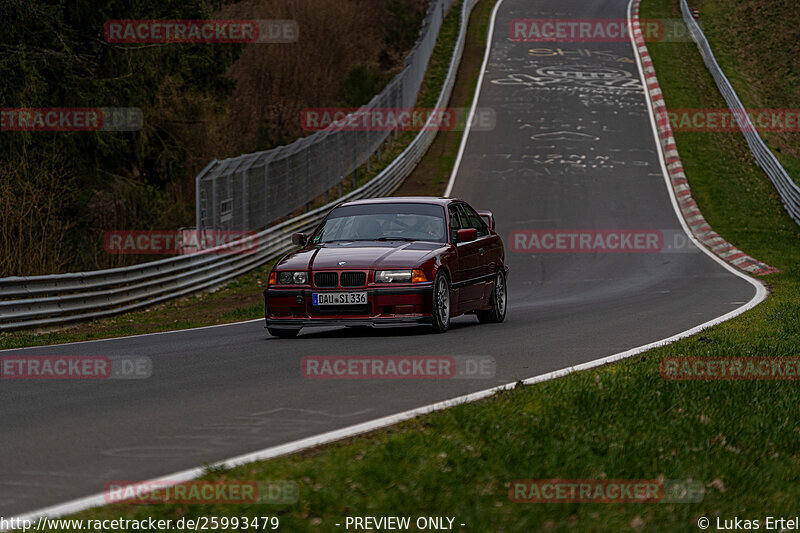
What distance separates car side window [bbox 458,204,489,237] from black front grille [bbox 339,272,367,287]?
269cm

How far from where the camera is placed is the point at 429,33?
50.6 meters

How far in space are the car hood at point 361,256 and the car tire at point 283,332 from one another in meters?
0.78

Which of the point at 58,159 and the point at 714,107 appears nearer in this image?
the point at 58,159

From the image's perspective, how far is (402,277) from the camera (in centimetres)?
1224

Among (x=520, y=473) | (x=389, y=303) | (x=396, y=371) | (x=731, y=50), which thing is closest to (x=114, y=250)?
(x=389, y=303)

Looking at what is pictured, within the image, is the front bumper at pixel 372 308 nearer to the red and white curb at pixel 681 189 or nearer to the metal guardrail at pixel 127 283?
the metal guardrail at pixel 127 283

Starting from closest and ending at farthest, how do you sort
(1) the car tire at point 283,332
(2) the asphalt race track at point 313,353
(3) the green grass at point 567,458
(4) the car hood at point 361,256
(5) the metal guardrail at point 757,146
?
(3) the green grass at point 567,458, (2) the asphalt race track at point 313,353, (4) the car hood at point 361,256, (1) the car tire at point 283,332, (5) the metal guardrail at point 757,146

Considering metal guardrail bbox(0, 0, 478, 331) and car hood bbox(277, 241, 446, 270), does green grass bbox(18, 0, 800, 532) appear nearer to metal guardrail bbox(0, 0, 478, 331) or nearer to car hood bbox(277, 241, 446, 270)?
car hood bbox(277, 241, 446, 270)

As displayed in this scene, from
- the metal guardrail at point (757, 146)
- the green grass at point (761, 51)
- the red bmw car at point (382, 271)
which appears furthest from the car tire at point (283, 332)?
the green grass at point (761, 51)

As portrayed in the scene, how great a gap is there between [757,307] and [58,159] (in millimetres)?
16512

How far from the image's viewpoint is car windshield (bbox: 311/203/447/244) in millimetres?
13570

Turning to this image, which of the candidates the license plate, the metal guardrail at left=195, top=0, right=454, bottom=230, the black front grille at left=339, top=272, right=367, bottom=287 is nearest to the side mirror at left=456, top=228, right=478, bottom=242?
the black front grille at left=339, top=272, right=367, bottom=287

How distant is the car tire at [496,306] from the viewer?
14680 millimetres

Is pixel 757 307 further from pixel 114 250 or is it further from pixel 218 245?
pixel 114 250
